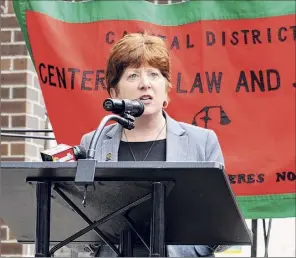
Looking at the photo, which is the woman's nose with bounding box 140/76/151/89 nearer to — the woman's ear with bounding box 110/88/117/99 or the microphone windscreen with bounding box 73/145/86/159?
the woman's ear with bounding box 110/88/117/99

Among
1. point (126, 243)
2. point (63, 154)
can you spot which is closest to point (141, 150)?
point (126, 243)

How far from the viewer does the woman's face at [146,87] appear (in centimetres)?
391

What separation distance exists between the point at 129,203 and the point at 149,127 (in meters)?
0.88

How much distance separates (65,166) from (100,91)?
7.81ft

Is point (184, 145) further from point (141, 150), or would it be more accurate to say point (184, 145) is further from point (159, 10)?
point (159, 10)

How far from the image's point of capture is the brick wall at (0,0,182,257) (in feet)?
22.2

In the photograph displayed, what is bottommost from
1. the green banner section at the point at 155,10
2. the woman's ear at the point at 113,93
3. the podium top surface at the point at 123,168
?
the podium top surface at the point at 123,168

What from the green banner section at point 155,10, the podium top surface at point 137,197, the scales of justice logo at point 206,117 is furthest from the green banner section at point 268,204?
the podium top surface at point 137,197

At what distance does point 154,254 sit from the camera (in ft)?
10.2

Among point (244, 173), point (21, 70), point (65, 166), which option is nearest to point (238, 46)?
point (244, 173)

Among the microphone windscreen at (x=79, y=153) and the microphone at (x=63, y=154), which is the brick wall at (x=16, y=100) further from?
the microphone windscreen at (x=79, y=153)

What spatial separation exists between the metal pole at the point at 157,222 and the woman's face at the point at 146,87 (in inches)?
34.7

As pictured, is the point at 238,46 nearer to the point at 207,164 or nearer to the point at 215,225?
the point at 215,225

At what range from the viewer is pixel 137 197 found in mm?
3180
